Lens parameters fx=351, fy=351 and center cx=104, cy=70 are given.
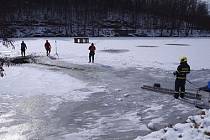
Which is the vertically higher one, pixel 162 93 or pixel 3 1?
pixel 3 1

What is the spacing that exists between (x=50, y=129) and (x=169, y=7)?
306 ft

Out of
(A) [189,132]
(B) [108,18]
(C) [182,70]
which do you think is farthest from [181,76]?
(B) [108,18]

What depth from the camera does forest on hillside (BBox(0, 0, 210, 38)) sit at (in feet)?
225

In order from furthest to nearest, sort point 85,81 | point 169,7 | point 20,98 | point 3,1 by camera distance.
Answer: point 169,7 < point 85,81 < point 20,98 < point 3,1

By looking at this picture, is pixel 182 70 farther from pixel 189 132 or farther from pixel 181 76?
pixel 189 132

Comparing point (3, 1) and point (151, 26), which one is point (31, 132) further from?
point (151, 26)

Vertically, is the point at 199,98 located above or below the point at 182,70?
below

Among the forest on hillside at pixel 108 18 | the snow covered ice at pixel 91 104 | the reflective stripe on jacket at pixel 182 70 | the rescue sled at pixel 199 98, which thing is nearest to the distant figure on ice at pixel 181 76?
the reflective stripe on jacket at pixel 182 70

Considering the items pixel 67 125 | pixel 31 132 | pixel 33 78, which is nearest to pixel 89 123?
pixel 67 125

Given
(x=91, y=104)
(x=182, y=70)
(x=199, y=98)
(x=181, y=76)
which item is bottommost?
(x=91, y=104)

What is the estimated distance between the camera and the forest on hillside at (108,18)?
68500mm

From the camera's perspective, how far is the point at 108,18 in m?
82.1

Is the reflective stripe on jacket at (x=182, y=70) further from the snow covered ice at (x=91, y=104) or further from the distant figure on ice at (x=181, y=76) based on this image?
the snow covered ice at (x=91, y=104)

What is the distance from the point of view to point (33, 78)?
1600 cm
